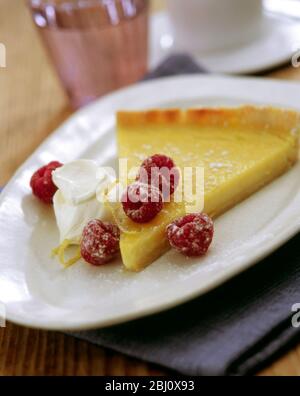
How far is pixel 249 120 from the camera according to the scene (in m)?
1.72

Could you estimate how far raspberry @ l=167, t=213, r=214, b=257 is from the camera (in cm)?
134

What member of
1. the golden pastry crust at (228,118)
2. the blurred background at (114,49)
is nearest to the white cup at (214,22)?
the blurred background at (114,49)

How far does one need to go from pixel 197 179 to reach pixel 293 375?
0.54 m

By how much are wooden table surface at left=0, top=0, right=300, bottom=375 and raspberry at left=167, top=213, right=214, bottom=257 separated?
0.24 meters

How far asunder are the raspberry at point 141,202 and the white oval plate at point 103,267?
3.7 inches

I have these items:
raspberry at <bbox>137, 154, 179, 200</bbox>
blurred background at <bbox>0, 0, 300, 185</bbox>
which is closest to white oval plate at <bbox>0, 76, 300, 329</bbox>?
raspberry at <bbox>137, 154, 179, 200</bbox>

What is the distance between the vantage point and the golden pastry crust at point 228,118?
1.68 m

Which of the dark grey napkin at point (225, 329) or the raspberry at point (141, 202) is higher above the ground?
the raspberry at point (141, 202)

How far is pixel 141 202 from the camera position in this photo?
1387 mm

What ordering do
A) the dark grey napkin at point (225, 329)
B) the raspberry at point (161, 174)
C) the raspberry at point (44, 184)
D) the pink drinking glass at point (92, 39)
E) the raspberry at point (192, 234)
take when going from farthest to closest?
the pink drinking glass at point (92, 39), the raspberry at point (44, 184), the raspberry at point (161, 174), the raspberry at point (192, 234), the dark grey napkin at point (225, 329)

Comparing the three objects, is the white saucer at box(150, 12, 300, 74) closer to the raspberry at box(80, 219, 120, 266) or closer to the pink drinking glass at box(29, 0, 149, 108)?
the pink drinking glass at box(29, 0, 149, 108)

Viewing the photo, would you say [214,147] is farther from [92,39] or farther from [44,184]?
[92,39]

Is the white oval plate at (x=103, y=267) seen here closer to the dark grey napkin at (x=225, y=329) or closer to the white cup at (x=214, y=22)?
the dark grey napkin at (x=225, y=329)

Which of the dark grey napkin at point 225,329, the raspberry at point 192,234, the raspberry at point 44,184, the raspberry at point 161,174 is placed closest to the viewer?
the dark grey napkin at point 225,329
